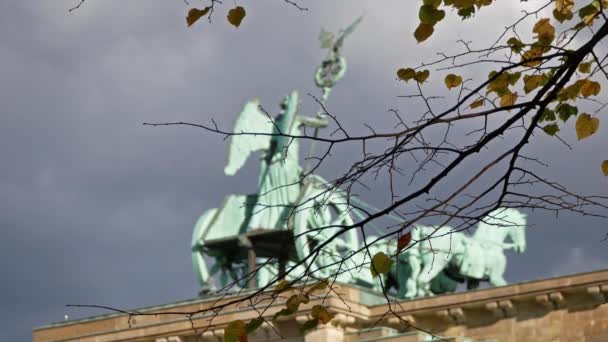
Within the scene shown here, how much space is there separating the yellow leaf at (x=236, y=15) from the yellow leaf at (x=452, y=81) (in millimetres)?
1683

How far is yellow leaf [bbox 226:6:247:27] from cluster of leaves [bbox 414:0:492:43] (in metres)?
1.31

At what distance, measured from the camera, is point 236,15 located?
11.5 m

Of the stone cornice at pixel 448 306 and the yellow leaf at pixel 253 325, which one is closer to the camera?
the yellow leaf at pixel 253 325

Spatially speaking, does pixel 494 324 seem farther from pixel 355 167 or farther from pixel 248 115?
pixel 355 167

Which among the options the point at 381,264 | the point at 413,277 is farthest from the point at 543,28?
the point at 413,277

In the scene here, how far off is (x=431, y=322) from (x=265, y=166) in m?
10.6

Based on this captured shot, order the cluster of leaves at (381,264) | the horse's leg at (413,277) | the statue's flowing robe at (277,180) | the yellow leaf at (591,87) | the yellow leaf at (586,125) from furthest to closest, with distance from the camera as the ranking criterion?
the statue's flowing robe at (277,180)
the horse's leg at (413,277)
the yellow leaf at (591,87)
the yellow leaf at (586,125)
the cluster of leaves at (381,264)

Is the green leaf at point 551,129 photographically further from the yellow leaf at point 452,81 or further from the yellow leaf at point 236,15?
the yellow leaf at point 236,15

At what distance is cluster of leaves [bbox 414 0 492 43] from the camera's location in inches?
428

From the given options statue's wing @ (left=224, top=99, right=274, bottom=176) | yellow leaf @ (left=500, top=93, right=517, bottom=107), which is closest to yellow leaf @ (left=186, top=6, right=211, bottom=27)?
yellow leaf @ (left=500, top=93, right=517, bottom=107)

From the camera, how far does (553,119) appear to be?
1234 cm

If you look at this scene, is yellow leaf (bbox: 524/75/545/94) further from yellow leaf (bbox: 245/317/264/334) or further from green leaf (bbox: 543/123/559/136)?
yellow leaf (bbox: 245/317/264/334)

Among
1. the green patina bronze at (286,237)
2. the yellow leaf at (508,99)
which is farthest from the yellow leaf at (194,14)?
the green patina bronze at (286,237)

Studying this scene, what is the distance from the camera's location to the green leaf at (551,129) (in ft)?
40.0
